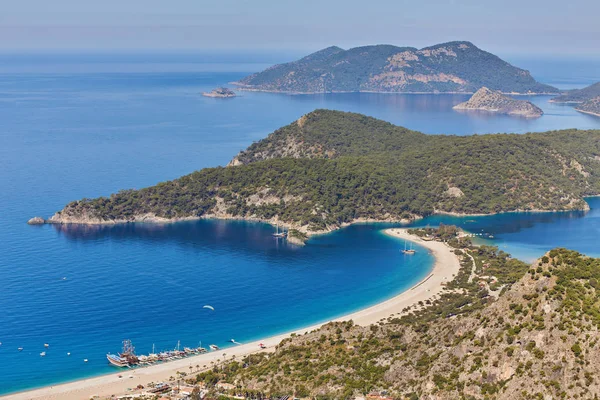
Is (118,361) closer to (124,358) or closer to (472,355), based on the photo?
(124,358)

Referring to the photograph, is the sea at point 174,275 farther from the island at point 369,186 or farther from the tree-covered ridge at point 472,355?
the tree-covered ridge at point 472,355

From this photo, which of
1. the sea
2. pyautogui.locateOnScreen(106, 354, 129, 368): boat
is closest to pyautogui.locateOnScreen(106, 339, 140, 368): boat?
pyautogui.locateOnScreen(106, 354, 129, 368): boat

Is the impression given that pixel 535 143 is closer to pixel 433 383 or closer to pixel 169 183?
pixel 169 183

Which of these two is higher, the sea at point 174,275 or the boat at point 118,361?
the sea at point 174,275

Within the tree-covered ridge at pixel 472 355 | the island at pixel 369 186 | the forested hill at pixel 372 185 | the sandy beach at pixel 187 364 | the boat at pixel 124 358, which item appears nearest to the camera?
the tree-covered ridge at pixel 472 355

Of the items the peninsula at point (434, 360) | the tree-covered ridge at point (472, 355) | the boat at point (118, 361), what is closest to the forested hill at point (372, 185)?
Answer: the peninsula at point (434, 360)

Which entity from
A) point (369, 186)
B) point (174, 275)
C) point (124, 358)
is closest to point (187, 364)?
point (124, 358)

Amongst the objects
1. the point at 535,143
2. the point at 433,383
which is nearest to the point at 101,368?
the point at 433,383
